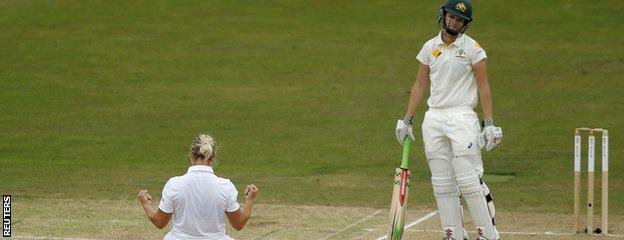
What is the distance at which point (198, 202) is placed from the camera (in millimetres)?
8516

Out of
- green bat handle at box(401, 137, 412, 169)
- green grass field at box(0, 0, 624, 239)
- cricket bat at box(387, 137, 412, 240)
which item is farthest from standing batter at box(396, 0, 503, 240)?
green grass field at box(0, 0, 624, 239)

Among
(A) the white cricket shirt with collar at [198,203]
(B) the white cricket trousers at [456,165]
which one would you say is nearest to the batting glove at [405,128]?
(B) the white cricket trousers at [456,165]

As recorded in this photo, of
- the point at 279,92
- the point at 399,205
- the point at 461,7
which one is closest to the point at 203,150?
the point at 399,205

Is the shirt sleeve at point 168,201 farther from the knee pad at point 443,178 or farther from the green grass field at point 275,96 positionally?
the green grass field at point 275,96

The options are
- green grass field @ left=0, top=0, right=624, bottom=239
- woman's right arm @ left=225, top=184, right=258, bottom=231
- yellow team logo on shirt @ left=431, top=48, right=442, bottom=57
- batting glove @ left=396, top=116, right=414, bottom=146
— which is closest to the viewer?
woman's right arm @ left=225, top=184, right=258, bottom=231

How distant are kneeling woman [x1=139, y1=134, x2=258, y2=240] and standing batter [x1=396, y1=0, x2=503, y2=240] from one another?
269 cm

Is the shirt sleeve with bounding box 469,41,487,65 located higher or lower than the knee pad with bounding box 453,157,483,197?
higher

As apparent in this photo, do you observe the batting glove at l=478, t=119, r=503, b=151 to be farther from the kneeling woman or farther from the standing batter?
the kneeling woman

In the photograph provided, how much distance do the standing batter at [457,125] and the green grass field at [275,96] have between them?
108 inches

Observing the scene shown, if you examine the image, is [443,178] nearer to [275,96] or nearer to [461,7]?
[461,7]

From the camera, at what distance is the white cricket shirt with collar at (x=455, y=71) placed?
35.6 feet

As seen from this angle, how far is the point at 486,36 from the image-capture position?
30.6 metres

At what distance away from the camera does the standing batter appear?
10.8 m

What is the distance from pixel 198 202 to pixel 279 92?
17471mm
